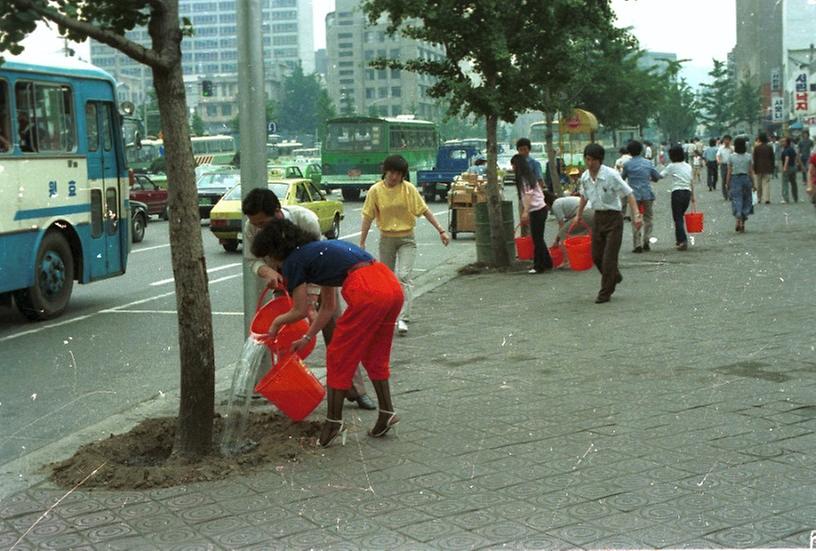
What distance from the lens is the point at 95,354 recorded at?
1135 cm

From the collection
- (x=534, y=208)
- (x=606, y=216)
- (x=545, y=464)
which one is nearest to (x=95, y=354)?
(x=606, y=216)

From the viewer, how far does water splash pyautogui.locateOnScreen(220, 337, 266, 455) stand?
22.7ft

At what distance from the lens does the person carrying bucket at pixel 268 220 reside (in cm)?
709

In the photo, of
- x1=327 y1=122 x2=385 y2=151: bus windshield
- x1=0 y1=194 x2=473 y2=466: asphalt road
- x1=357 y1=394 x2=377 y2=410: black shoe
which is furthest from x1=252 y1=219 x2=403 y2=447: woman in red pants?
x1=327 y1=122 x2=385 y2=151: bus windshield

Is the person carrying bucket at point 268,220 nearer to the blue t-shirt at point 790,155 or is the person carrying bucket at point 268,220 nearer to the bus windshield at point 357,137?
the blue t-shirt at point 790,155

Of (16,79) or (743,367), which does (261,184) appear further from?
(16,79)

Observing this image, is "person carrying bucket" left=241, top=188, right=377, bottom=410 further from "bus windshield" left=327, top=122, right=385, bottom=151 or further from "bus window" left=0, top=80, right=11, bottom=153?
"bus windshield" left=327, top=122, right=385, bottom=151

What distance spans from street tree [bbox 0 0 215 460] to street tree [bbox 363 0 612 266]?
10996 mm

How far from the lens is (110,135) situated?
51.2ft

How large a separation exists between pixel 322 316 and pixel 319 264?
38 centimetres

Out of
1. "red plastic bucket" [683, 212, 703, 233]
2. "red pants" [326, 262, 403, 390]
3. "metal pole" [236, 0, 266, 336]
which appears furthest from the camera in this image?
"red plastic bucket" [683, 212, 703, 233]

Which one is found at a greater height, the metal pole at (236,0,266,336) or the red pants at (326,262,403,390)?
the metal pole at (236,0,266,336)

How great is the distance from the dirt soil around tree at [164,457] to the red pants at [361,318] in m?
0.49

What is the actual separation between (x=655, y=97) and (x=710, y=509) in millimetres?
42774
